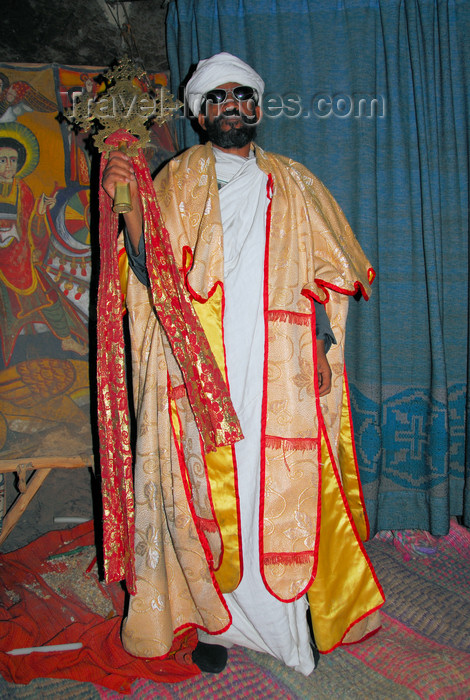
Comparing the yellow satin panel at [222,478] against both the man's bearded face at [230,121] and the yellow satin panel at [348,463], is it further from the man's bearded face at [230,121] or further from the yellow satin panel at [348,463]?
the man's bearded face at [230,121]

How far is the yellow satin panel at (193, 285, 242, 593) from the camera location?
58.6 inches

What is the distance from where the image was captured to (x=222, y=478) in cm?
149

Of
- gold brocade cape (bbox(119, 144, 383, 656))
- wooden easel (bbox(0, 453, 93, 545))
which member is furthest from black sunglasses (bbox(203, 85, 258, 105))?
wooden easel (bbox(0, 453, 93, 545))

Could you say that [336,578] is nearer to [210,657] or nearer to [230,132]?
[210,657]

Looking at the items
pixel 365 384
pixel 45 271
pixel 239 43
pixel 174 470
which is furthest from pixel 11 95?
pixel 365 384

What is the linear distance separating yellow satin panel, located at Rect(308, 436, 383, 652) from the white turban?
49.6 inches

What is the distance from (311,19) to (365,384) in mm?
1740

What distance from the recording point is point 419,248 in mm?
2307

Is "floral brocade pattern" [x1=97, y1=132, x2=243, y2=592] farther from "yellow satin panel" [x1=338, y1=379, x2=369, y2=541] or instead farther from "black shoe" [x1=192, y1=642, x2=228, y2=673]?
"yellow satin panel" [x1=338, y1=379, x2=369, y2=541]

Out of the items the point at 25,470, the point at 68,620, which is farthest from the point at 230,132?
the point at 68,620

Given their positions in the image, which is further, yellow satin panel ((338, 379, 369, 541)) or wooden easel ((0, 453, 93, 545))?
wooden easel ((0, 453, 93, 545))

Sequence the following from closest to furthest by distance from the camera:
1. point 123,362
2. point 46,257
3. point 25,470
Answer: point 123,362 → point 25,470 → point 46,257

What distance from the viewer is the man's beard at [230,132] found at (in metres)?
1.66

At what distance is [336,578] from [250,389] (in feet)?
2.32
